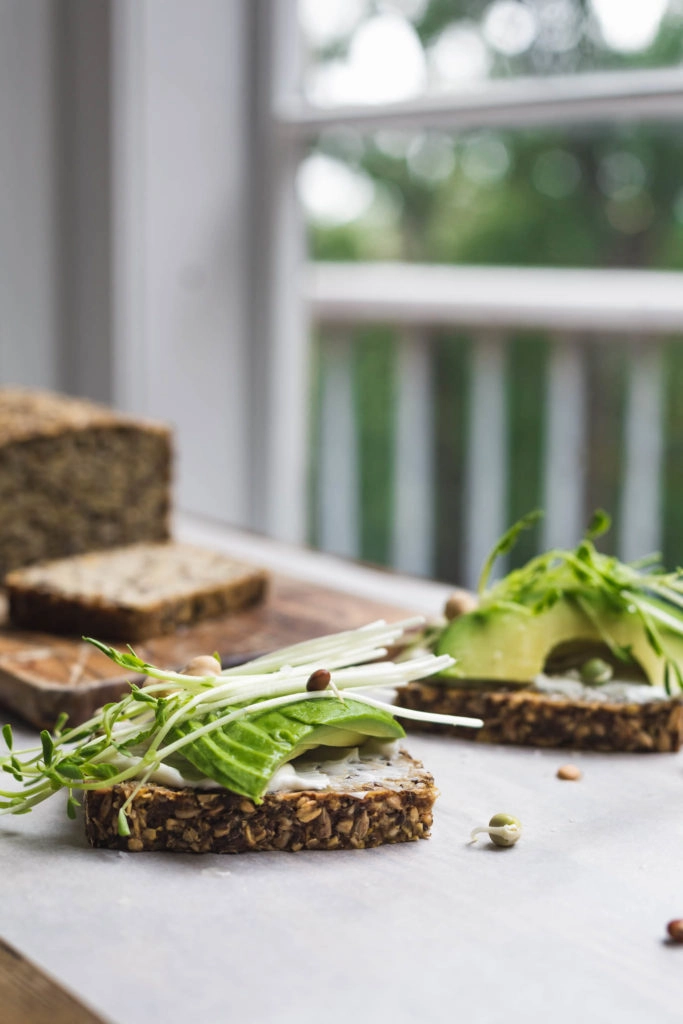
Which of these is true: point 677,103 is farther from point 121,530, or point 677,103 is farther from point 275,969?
point 275,969

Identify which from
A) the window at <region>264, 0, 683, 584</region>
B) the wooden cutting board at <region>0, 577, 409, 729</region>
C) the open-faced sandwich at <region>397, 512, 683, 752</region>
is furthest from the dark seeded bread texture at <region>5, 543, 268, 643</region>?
the window at <region>264, 0, 683, 584</region>

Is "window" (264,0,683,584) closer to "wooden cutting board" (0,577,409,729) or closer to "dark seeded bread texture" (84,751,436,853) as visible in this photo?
"wooden cutting board" (0,577,409,729)

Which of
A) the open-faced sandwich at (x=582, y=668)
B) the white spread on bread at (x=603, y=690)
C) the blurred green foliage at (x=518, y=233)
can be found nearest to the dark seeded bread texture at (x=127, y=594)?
the open-faced sandwich at (x=582, y=668)

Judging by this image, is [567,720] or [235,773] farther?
[567,720]

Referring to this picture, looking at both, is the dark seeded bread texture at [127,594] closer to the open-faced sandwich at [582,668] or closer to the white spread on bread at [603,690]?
the open-faced sandwich at [582,668]

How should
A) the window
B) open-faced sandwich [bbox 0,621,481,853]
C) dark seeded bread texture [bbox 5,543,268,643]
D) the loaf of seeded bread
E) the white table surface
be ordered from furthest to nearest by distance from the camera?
the window → the loaf of seeded bread → dark seeded bread texture [bbox 5,543,268,643] → open-faced sandwich [bbox 0,621,481,853] → the white table surface

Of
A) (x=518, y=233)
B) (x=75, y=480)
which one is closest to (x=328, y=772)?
(x=75, y=480)

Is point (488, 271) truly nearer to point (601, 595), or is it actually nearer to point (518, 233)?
point (518, 233)
